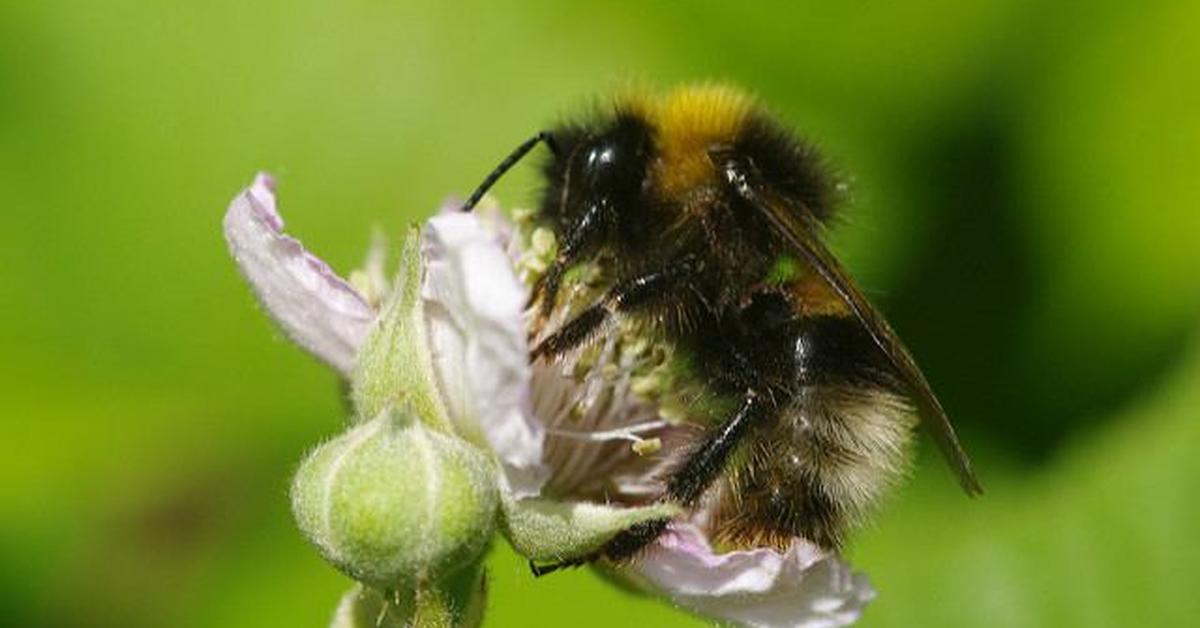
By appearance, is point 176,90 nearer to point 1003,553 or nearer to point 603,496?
point 1003,553

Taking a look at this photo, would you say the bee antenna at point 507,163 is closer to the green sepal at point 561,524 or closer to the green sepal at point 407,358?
the green sepal at point 407,358

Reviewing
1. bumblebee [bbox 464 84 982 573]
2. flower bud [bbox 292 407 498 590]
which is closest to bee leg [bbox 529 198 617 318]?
bumblebee [bbox 464 84 982 573]

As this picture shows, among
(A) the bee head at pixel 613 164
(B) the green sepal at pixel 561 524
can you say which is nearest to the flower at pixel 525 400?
(B) the green sepal at pixel 561 524

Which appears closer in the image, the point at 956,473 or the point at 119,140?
the point at 956,473

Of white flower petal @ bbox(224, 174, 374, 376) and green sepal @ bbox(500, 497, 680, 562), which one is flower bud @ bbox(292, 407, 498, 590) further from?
white flower petal @ bbox(224, 174, 374, 376)

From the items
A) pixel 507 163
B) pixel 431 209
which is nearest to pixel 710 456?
pixel 507 163

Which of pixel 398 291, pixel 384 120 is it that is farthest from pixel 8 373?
pixel 398 291

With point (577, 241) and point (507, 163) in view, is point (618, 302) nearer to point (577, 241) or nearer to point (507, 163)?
point (577, 241)
